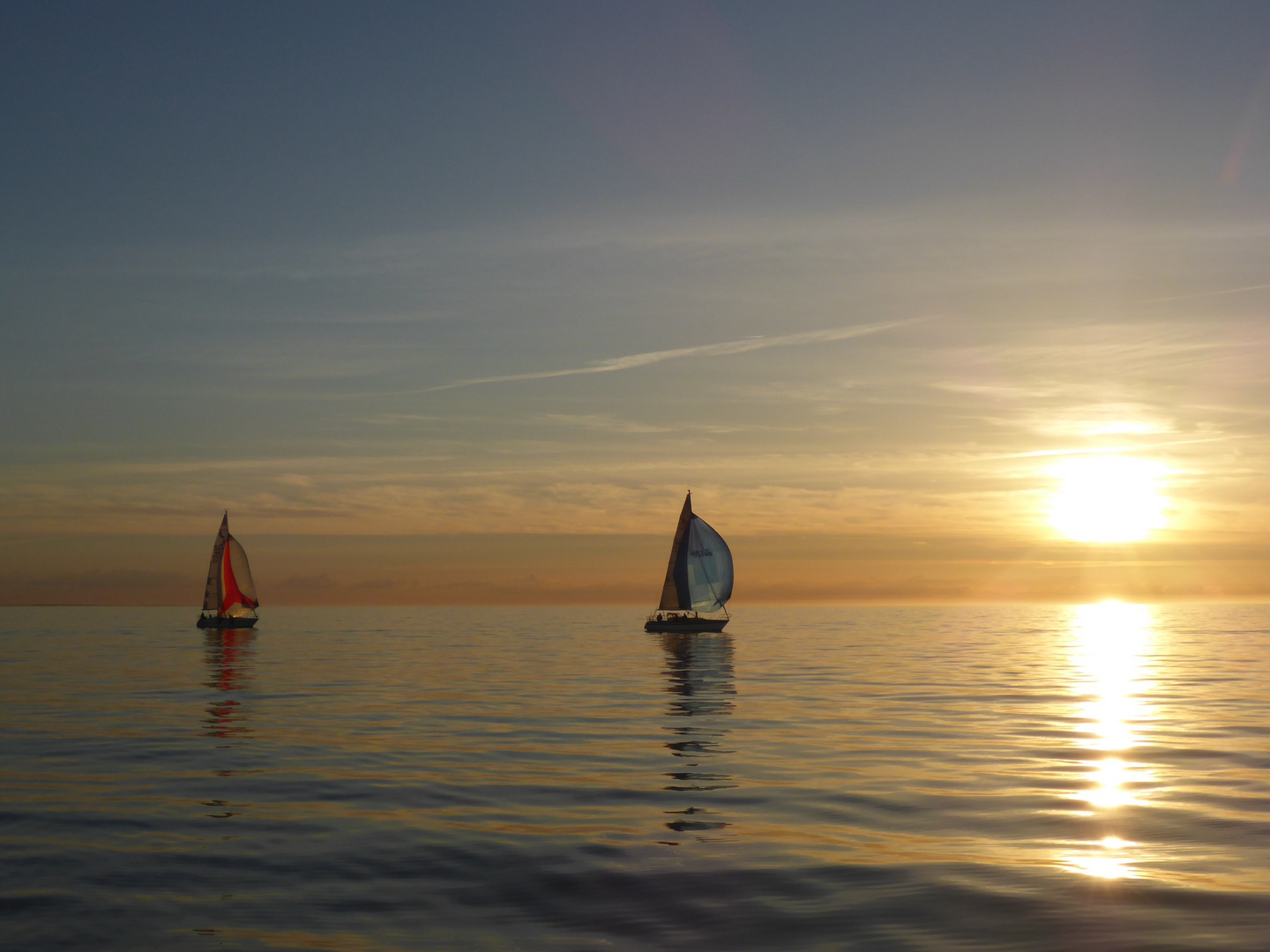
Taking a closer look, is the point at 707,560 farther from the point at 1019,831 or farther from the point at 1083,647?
the point at 1019,831

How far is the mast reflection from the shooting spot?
37.8 metres

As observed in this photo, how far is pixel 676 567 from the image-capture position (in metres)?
111

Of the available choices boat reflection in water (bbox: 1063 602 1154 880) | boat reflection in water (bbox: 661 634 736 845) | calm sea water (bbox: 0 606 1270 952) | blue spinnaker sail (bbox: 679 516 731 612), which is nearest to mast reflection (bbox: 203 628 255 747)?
calm sea water (bbox: 0 606 1270 952)

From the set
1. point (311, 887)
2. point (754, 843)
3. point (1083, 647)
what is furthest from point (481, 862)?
point (1083, 647)

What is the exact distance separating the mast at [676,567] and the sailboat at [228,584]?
→ 159ft

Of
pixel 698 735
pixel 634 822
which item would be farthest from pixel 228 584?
pixel 634 822

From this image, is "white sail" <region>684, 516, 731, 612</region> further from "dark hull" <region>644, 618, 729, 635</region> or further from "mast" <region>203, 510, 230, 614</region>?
"mast" <region>203, 510, 230, 614</region>

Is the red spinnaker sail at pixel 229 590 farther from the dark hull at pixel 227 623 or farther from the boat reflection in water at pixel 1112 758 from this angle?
the boat reflection in water at pixel 1112 758

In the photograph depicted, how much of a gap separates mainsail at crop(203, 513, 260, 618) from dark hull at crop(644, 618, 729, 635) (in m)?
47.1

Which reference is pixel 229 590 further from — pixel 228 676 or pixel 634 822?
pixel 634 822

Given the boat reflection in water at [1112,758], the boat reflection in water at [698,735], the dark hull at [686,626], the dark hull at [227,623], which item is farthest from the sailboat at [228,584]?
the boat reflection in water at [1112,758]

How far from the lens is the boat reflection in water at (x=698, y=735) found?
2177 centimetres

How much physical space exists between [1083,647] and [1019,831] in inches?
3878

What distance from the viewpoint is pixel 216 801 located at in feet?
78.4
